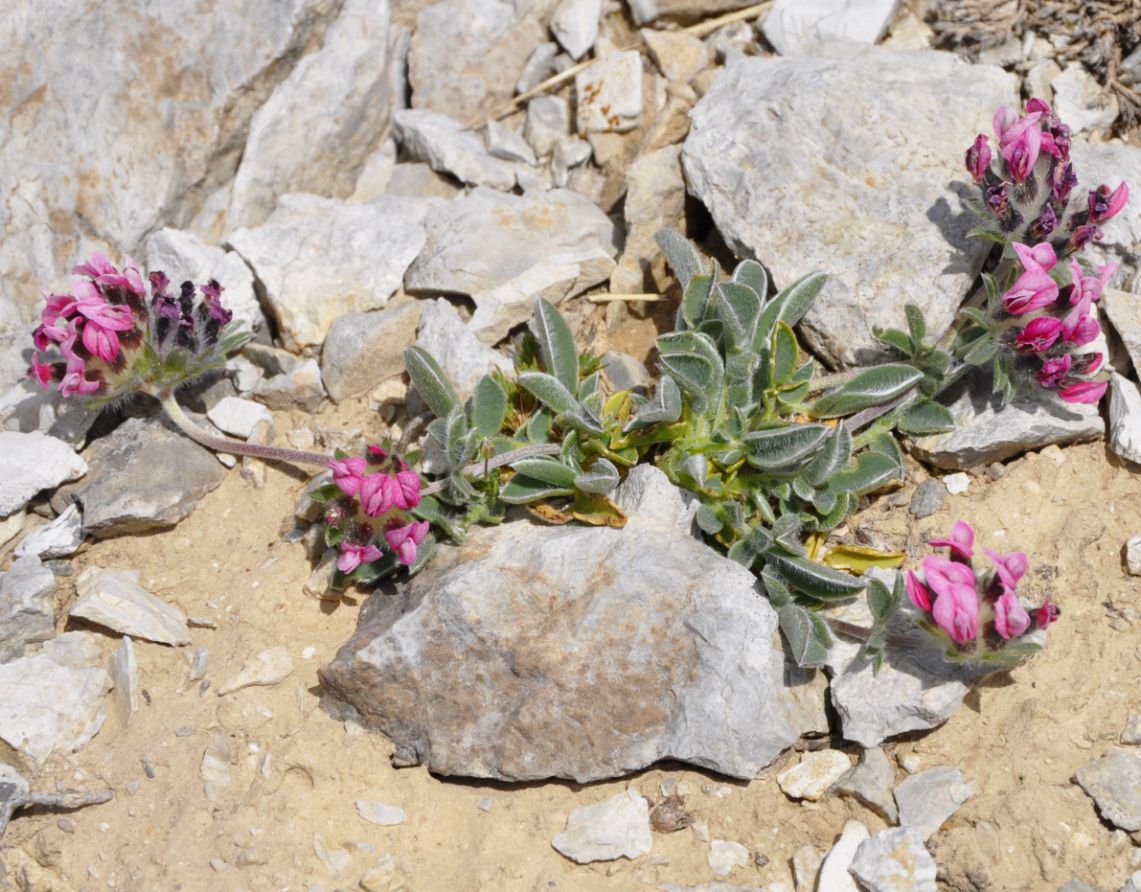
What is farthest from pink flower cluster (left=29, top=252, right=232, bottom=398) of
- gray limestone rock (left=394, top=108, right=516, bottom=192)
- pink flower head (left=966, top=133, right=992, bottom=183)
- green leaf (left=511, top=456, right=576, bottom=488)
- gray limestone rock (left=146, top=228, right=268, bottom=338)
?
pink flower head (left=966, top=133, right=992, bottom=183)

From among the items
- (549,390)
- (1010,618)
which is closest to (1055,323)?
(1010,618)

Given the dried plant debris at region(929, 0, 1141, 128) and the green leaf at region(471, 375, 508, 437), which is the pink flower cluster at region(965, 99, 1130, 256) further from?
the green leaf at region(471, 375, 508, 437)

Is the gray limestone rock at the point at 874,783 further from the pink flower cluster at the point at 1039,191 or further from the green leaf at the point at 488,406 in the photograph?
the pink flower cluster at the point at 1039,191

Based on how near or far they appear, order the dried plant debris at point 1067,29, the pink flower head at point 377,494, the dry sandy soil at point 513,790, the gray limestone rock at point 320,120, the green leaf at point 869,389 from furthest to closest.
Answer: the gray limestone rock at point 320,120, the dried plant debris at point 1067,29, the green leaf at point 869,389, the pink flower head at point 377,494, the dry sandy soil at point 513,790

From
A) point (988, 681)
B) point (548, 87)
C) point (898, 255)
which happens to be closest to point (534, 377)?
point (898, 255)

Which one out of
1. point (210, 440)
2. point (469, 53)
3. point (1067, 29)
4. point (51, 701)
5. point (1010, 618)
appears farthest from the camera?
point (469, 53)

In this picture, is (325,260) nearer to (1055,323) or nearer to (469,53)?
(469,53)

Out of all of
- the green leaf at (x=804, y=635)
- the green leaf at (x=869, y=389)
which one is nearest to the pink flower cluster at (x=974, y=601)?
the green leaf at (x=804, y=635)
